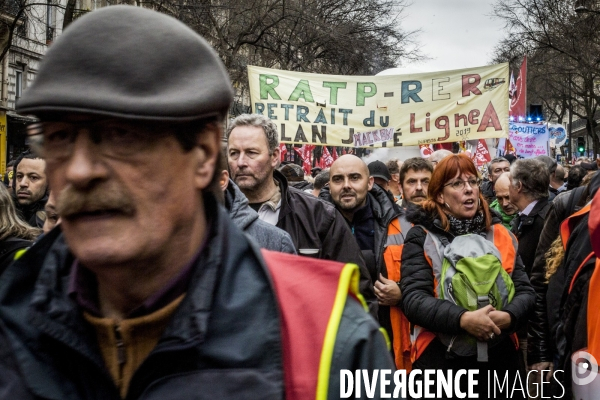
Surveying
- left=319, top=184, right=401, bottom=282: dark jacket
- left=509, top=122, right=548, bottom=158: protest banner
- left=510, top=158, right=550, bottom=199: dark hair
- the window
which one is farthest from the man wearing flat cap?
the window

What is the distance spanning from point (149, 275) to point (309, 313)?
1.09 ft

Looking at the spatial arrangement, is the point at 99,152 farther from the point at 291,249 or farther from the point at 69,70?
the point at 291,249

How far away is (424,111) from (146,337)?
8.76 m

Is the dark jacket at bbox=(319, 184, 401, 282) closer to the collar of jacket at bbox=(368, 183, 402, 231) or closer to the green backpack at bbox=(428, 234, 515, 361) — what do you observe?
the collar of jacket at bbox=(368, 183, 402, 231)

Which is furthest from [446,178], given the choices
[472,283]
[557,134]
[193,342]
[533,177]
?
[557,134]

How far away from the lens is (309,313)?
1506 mm

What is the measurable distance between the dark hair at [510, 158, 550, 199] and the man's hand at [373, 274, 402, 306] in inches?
74.5

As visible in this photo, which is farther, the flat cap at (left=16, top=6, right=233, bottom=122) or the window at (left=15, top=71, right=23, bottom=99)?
the window at (left=15, top=71, right=23, bottom=99)

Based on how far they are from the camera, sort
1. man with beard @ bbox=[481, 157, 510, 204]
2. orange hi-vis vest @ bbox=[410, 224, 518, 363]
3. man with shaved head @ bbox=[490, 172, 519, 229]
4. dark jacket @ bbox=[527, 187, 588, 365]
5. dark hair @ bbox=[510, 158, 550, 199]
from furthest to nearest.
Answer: man with beard @ bbox=[481, 157, 510, 204]
man with shaved head @ bbox=[490, 172, 519, 229]
dark hair @ bbox=[510, 158, 550, 199]
dark jacket @ bbox=[527, 187, 588, 365]
orange hi-vis vest @ bbox=[410, 224, 518, 363]

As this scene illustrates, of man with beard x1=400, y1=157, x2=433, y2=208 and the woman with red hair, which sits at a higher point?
man with beard x1=400, y1=157, x2=433, y2=208

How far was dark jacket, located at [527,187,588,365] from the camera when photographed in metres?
4.97

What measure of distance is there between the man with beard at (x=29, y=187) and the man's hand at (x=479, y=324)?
12.7 ft

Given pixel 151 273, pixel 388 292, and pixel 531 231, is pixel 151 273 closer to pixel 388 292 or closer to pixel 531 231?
pixel 388 292

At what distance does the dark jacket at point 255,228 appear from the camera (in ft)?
11.8
